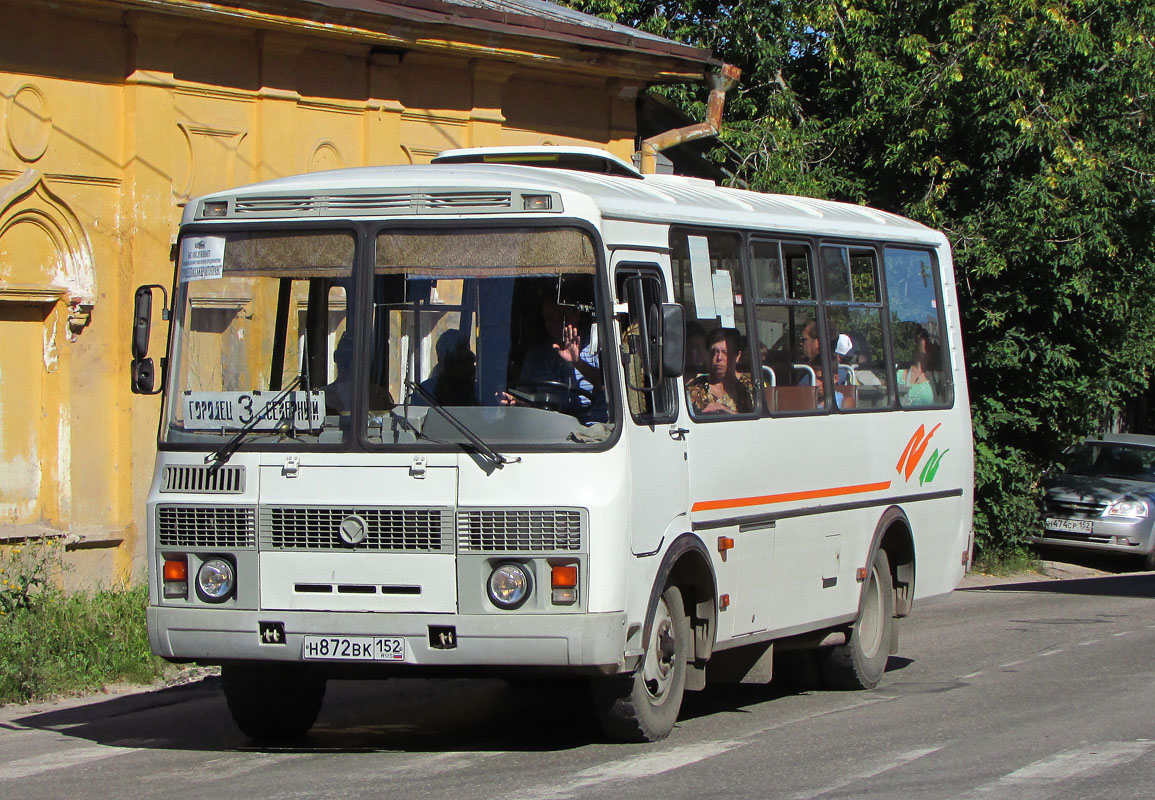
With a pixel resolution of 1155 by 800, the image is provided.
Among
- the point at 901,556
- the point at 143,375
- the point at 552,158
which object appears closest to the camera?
the point at 143,375

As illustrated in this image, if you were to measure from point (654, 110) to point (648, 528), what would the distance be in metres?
13.7

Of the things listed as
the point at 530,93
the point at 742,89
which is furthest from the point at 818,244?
the point at 742,89

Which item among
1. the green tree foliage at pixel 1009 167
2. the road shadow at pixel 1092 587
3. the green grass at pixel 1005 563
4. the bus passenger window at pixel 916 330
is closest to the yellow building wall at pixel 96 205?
the bus passenger window at pixel 916 330

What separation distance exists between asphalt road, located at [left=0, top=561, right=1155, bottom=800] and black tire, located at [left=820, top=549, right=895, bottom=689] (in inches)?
6.1

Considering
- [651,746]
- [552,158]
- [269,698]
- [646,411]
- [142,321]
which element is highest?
[552,158]

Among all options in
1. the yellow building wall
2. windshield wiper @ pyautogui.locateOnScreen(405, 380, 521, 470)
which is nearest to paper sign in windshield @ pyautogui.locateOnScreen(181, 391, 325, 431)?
windshield wiper @ pyautogui.locateOnScreen(405, 380, 521, 470)

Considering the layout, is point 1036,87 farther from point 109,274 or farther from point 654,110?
point 109,274

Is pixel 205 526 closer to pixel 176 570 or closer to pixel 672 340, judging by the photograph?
pixel 176 570

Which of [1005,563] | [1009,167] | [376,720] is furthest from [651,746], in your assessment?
[1005,563]

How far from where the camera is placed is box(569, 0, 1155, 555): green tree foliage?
1922 centimetres

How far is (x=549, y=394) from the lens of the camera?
25.1ft

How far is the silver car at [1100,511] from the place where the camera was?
22.1 metres

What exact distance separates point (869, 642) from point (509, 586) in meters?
4.23

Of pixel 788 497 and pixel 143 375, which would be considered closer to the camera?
pixel 143 375
